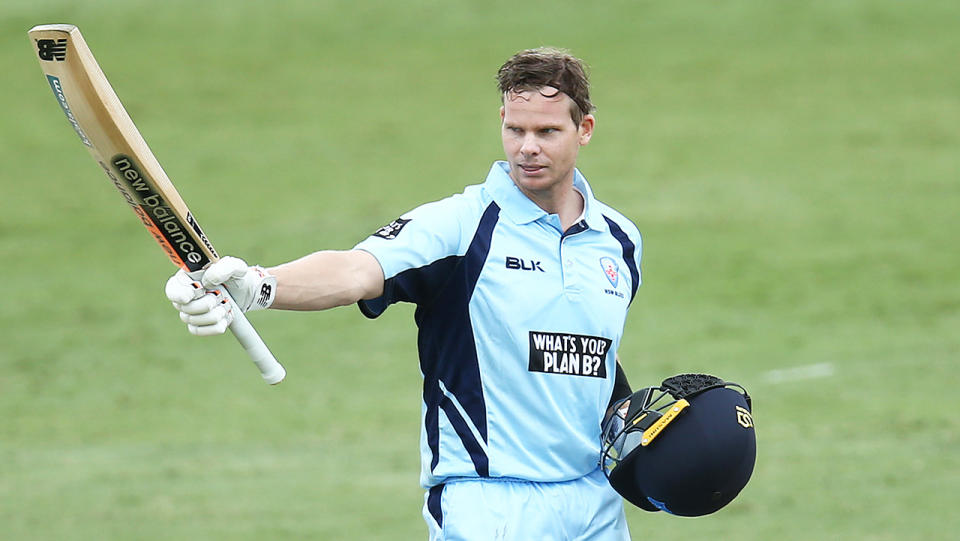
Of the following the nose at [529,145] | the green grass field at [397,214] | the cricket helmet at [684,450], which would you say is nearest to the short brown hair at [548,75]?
the nose at [529,145]

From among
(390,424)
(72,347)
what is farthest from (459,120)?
Answer: (390,424)

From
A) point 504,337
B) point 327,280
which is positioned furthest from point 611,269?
point 327,280

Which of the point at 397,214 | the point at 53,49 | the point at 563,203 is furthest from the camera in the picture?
the point at 397,214

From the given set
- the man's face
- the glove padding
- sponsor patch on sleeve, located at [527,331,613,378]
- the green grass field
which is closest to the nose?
the man's face

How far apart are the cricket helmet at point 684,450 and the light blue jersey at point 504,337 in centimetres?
13

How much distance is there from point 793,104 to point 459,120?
16.8 feet

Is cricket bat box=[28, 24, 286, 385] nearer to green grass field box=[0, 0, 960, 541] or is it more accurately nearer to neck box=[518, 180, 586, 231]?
neck box=[518, 180, 586, 231]

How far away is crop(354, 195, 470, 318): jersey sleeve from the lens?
459 centimetres

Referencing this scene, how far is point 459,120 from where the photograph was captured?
72.1 ft

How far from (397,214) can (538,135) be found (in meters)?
13.6

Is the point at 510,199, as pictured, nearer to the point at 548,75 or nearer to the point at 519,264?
the point at 519,264

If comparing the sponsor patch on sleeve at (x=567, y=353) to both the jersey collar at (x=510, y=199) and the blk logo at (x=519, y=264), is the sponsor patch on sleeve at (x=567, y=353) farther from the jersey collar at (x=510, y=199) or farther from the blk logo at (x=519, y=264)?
the jersey collar at (x=510, y=199)

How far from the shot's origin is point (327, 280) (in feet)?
14.3

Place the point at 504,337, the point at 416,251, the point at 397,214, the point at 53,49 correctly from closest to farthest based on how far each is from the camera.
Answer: the point at 53,49, the point at 416,251, the point at 504,337, the point at 397,214
